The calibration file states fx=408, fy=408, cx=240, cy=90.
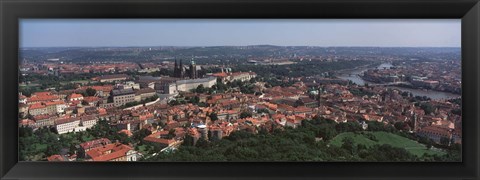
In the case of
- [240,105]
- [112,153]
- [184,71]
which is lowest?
[112,153]

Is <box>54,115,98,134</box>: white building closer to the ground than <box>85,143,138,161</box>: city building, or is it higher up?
higher up

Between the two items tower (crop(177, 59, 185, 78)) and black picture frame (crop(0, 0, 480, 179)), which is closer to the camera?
black picture frame (crop(0, 0, 480, 179))

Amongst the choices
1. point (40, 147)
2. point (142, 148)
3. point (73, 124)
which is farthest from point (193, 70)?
point (40, 147)

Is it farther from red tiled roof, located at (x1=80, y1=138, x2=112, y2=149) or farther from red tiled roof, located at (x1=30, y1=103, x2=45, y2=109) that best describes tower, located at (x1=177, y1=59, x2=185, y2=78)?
red tiled roof, located at (x1=30, y1=103, x2=45, y2=109)

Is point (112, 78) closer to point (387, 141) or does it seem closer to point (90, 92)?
point (90, 92)

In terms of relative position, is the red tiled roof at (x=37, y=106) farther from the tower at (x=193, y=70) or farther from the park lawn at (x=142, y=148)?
the tower at (x=193, y=70)

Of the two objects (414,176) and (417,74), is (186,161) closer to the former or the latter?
(414,176)

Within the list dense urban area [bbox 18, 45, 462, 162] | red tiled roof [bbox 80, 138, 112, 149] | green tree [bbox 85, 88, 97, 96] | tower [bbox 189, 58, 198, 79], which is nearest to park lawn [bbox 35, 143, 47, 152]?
dense urban area [bbox 18, 45, 462, 162]
